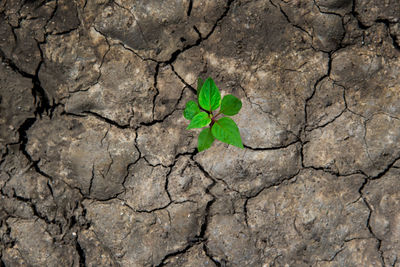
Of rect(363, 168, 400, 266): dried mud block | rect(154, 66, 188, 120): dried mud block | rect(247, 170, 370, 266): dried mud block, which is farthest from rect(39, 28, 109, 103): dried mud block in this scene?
rect(363, 168, 400, 266): dried mud block

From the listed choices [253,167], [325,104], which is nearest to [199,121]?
[253,167]

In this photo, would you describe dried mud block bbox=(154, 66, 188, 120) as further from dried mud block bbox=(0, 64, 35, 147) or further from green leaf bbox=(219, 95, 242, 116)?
dried mud block bbox=(0, 64, 35, 147)

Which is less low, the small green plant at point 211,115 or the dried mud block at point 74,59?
the dried mud block at point 74,59

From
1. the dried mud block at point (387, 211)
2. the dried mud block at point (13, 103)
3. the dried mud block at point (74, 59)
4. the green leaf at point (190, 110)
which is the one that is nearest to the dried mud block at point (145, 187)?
the green leaf at point (190, 110)

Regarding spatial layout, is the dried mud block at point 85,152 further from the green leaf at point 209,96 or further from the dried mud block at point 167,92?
the green leaf at point 209,96

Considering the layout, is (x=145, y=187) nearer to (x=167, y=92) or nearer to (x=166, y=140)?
(x=166, y=140)

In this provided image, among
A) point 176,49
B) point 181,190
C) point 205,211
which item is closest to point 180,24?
point 176,49

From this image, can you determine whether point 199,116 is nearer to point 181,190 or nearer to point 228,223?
point 181,190
